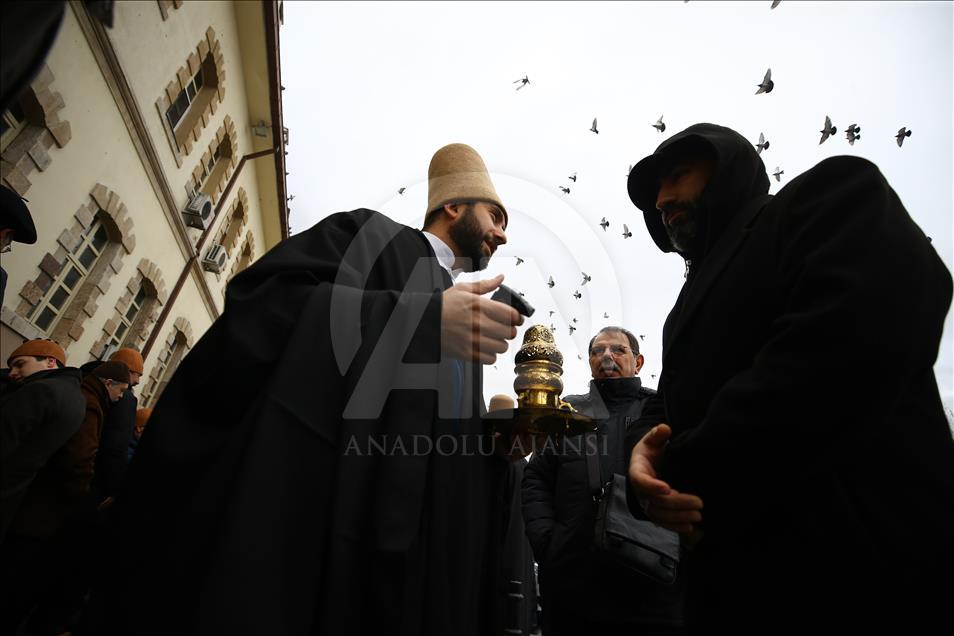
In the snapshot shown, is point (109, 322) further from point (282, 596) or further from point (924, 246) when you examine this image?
point (924, 246)

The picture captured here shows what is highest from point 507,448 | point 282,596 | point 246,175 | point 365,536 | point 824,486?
point 246,175

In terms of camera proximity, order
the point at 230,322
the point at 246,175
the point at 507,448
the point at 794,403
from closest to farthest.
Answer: the point at 794,403, the point at 230,322, the point at 507,448, the point at 246,175

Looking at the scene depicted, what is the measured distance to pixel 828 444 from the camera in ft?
3.72

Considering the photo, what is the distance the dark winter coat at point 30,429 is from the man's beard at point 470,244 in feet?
8.52

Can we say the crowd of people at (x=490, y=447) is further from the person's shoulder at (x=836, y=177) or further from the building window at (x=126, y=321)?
the building window at (x=126, y=321)

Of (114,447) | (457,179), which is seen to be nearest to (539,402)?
(457,179)

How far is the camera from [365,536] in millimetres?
1285

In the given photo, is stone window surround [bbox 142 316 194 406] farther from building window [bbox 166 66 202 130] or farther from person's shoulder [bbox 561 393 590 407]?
person's shoulder [bbox 561 393 590 407]

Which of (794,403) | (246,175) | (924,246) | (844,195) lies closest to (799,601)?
(794,403)

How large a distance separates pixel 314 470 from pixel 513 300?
78 cm

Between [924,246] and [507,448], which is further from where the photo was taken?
[507,448]

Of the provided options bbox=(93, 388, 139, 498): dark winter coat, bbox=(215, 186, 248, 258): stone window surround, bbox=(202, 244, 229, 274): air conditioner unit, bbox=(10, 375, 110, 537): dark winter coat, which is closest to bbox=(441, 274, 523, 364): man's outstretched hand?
bbox=(10, 375, 110, 537): dark winter coat

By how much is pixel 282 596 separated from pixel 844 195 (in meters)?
1.83

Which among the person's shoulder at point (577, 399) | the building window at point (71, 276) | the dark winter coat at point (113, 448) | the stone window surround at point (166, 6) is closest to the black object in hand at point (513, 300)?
the person's shoulder at point (577, 399)
